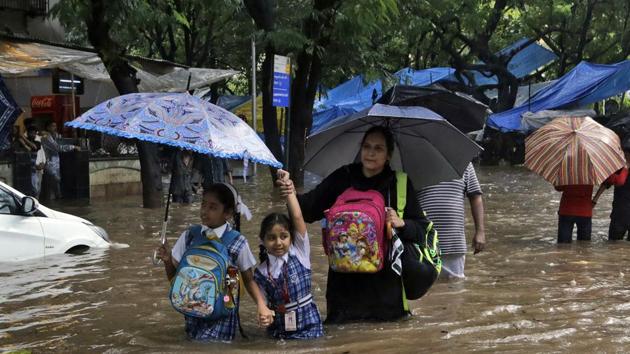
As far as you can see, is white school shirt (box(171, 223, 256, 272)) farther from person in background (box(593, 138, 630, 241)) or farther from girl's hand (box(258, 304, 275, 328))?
person in background (box(593, 138, 630, 241))

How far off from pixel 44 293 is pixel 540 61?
31.7 meters

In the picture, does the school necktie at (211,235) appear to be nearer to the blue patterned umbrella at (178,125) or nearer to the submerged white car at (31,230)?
the blue patterned umbrella at (178,125)

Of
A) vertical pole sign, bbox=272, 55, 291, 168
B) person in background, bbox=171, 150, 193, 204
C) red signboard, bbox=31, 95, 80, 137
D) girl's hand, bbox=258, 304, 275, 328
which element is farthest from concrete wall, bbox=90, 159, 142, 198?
girl's hand, bbox=258, 304, 275, 328

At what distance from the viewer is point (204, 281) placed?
15.6 feet

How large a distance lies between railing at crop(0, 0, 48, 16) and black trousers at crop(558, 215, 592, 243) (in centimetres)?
1469

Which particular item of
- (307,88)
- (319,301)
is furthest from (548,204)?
(319,301)

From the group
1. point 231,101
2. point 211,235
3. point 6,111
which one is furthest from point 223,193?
point 231,101

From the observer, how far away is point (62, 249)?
8930mm

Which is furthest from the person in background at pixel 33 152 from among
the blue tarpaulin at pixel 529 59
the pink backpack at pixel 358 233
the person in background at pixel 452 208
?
the blue tarpaulin at pixel 529 59

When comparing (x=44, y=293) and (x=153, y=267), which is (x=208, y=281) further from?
(x=153, y=267)

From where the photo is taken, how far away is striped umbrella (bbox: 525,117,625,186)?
9609mm

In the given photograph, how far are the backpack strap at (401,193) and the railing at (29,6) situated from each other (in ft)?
55.7

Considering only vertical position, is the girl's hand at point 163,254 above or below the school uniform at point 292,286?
above

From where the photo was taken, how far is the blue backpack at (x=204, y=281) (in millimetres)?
4762
